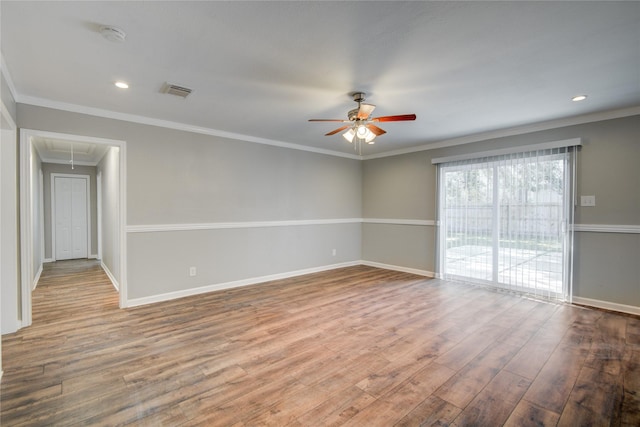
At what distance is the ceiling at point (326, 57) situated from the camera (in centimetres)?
179

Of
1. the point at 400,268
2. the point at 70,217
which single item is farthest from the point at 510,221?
the point at 70,217

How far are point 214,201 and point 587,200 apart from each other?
514 cm

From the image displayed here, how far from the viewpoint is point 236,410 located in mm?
1841

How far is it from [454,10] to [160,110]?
328 centimetres

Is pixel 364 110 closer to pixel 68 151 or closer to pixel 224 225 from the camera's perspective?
pixel 224 225

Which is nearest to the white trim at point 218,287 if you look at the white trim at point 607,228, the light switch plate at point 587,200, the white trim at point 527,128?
the white trim at point 527,128

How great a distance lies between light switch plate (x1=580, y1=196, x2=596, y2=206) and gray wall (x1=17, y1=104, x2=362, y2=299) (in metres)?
3.81

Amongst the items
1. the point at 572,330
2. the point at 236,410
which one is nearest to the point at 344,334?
the point at 236,410

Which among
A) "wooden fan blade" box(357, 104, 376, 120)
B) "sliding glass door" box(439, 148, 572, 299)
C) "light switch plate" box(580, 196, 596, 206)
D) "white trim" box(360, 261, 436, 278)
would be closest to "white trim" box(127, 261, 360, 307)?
"white trim" box(360, 261, 436, 278)

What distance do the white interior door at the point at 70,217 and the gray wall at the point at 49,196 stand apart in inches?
4.8

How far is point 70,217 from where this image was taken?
23.1ft

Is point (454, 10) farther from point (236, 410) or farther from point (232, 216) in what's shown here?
point (232, 216)

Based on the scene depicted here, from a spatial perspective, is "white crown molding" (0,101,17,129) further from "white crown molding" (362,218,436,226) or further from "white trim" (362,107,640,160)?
"white crown molding" (362,218,436,226)

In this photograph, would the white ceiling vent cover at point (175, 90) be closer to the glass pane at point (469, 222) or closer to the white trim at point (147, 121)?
the white trim at point (147, 121)
